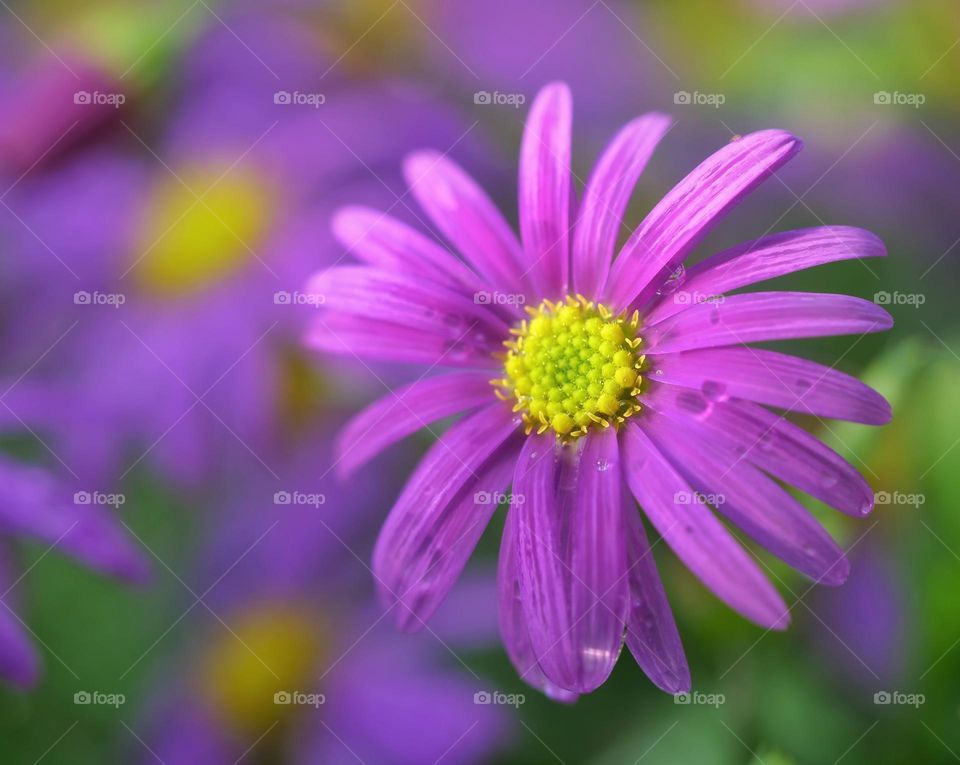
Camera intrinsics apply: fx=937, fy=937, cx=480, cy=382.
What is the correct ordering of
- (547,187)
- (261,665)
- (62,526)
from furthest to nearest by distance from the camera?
1. (261,665)
2. (62,526)
3. (547,187)

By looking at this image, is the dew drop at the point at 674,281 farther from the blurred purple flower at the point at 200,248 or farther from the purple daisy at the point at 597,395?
the blurred purple flower at the point at 200,248

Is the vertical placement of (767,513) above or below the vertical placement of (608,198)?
below

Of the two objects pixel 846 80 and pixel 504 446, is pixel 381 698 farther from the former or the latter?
pixel 846 80

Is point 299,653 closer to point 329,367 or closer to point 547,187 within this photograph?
point 329,367

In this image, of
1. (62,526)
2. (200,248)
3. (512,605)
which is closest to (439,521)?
(512,605)

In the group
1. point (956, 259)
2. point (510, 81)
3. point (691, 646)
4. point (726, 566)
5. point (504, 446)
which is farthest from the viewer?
point (510, 81)

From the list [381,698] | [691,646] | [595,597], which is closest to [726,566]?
[595,597]
